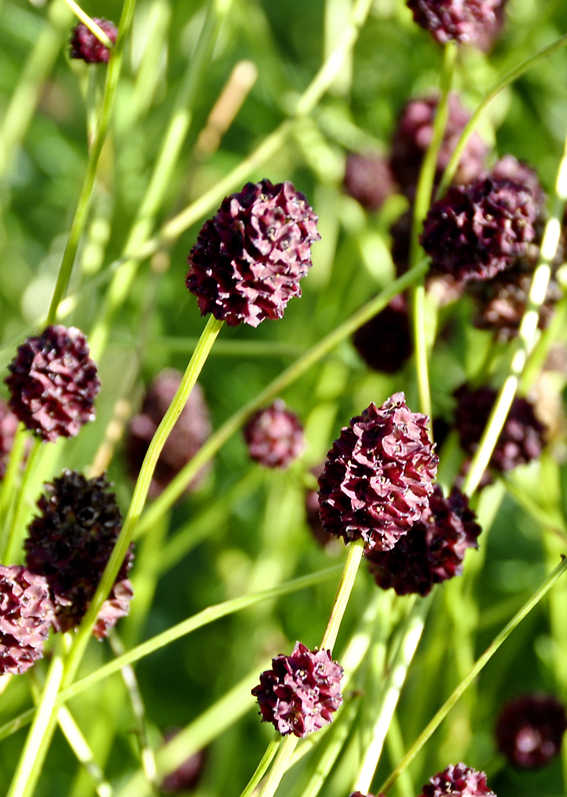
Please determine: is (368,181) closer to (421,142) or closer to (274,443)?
(421,142)

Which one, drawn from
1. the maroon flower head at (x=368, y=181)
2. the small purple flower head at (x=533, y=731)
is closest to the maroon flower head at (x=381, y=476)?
the small purple flower head at (x=533, y=731)

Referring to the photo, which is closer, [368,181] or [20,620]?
[20,620]

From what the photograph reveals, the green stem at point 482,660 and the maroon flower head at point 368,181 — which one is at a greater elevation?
the maroon flower head at point 368,181

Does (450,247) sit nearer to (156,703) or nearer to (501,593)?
(501,593)

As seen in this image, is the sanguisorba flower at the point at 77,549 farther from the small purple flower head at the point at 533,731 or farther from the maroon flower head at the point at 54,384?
the small purple flower head at the point at 533,731

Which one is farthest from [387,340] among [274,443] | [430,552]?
[430,552]

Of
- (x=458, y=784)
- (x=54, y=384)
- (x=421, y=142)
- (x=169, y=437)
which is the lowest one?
(x=458, y=784)
